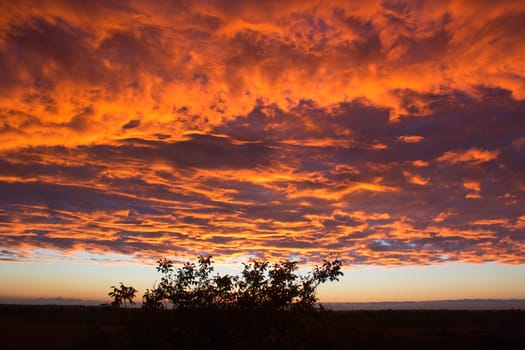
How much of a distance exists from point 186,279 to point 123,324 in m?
1.92

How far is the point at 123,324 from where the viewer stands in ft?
38.2

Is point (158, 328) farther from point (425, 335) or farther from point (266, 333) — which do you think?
point (425, 335)

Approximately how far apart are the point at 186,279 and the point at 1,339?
5277cm

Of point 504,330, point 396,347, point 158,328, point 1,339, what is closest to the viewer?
point 158,328

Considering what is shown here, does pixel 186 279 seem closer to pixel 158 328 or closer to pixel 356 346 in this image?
pixel 158 328

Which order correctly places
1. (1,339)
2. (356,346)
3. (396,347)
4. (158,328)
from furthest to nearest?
1. (1,339)
2. (396,347)
3. (356,346)
4. (158,328)

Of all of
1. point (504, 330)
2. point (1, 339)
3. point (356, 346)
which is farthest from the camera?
point (504, 330)

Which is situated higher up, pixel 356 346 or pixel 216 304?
pixel 216 304

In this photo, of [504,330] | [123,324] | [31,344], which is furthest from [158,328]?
[504,330]

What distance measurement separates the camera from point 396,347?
56.4 feet

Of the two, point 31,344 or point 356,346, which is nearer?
point 356,346

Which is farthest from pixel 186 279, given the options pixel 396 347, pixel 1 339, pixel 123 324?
pixel 1 339

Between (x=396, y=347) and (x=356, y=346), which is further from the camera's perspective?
(x=396, y=347)

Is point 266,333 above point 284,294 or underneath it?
underneath
